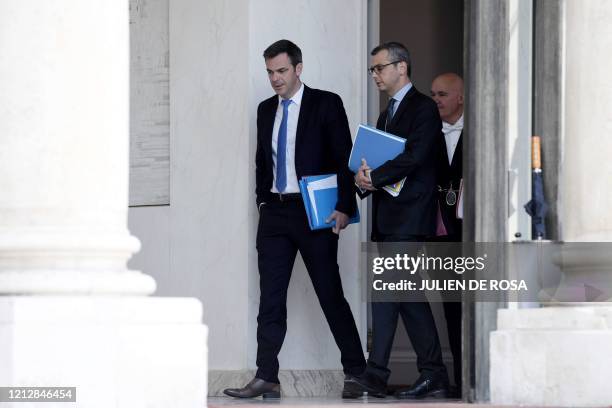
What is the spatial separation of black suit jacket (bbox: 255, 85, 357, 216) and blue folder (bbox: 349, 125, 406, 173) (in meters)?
0.37

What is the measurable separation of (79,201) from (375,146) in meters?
2.71

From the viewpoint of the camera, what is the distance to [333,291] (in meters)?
9.26

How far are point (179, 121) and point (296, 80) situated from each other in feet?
3.42

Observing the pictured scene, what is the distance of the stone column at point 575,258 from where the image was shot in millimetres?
7469

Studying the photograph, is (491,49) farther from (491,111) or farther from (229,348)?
(229,348)

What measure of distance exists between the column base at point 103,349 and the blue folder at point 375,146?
8.56 ft

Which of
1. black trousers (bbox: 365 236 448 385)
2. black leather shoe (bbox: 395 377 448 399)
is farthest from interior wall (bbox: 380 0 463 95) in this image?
black leather shoe (bbox: 395 377 448 399)

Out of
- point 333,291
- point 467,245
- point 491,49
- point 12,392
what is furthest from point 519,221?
point 12,392

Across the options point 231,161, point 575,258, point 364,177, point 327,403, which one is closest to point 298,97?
point 231,161

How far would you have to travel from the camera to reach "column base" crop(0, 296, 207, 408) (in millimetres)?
6039

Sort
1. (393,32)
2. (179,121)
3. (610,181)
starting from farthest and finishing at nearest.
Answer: (393,32) → (179,121) → (610,181)

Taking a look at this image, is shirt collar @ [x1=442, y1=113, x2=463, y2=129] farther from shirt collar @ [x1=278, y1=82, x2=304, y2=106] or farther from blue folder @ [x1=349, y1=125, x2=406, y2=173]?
shirt collar @ [x1=278, y1=82, x2=304, y2=106]

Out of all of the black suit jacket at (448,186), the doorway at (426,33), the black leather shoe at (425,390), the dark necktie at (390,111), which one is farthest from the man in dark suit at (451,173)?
the doorway at (426,33)

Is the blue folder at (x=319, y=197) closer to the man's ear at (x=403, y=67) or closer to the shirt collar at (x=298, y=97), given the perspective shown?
the shirt collar at (x=298, y=97)
